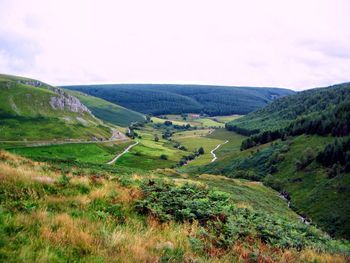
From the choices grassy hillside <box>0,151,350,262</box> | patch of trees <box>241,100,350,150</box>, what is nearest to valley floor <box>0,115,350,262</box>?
grassy hillside <box>0,151,350,262</box>

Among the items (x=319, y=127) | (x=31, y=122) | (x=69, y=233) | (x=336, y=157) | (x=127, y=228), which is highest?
(x=69, y=233)

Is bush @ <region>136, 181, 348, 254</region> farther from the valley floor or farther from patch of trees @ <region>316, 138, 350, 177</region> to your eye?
patch of trees @ <region>316, 138, 350, 177</region>

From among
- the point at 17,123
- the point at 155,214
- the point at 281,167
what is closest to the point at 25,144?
the point at 17,123

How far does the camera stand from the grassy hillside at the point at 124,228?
8406mm

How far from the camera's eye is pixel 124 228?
10828 millimetres

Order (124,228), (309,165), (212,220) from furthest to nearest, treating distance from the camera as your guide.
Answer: (309,165) → (212,220) → (124,228)

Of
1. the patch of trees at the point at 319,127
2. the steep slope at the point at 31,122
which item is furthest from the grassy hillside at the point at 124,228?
the steep slope at the point at 31,122

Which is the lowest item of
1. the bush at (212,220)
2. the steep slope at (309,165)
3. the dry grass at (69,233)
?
the steep slope at (309,165)

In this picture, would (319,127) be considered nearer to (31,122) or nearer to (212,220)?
(31,122)

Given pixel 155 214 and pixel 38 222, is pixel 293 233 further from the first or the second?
pixel 38 222

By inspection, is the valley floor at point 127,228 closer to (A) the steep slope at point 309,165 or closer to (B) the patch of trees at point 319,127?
(A) the steep slope at point 309,165

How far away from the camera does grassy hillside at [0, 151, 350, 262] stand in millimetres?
8406

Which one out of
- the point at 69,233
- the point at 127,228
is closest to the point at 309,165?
the point at 127,228

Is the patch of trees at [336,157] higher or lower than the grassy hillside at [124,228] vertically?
lower
